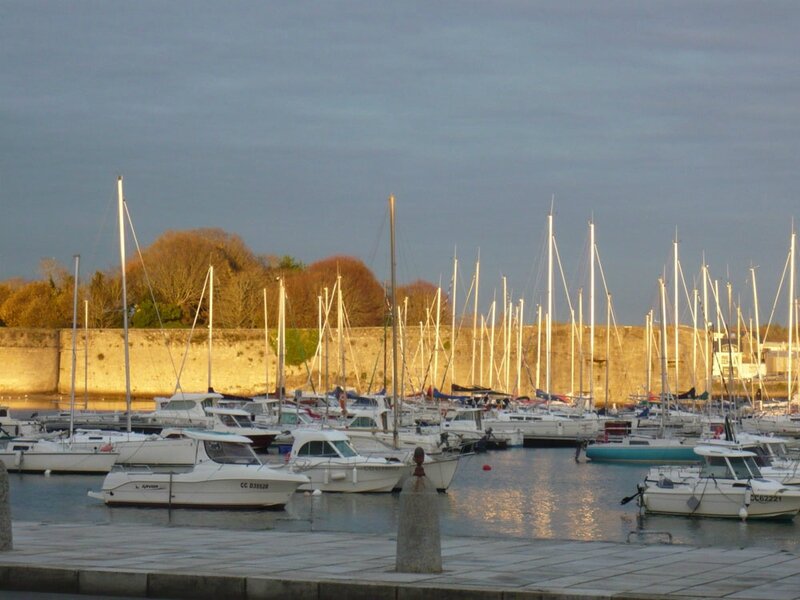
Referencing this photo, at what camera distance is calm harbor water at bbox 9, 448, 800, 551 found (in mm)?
20797

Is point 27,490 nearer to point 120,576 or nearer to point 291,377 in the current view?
point 120,576

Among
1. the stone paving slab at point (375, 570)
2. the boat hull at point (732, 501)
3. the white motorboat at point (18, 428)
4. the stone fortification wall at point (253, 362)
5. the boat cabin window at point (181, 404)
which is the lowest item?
the boat hull at point (732, 501)

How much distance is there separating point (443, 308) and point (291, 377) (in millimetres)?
9964

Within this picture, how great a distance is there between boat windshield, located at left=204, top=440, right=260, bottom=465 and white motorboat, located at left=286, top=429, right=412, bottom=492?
1334 mm

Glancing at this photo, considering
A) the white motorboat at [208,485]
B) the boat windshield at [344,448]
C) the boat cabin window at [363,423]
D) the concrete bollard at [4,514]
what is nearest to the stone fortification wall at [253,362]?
the boat cabin window at [363,423]

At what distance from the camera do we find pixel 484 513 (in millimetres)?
24547

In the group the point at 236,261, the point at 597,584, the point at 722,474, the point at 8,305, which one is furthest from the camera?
the point at 236,261

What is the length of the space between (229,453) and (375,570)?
13475 mm

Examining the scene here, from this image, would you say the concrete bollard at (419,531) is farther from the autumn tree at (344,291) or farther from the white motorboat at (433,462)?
the autumn tree at (344,291)

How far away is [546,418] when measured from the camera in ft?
146

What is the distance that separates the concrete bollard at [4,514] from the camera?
441 inches

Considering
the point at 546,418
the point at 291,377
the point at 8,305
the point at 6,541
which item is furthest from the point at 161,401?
the point at 8,305

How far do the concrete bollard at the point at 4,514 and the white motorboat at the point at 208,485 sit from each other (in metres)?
10.6

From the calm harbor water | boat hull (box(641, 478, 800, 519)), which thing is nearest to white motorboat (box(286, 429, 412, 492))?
the calm harbor water
